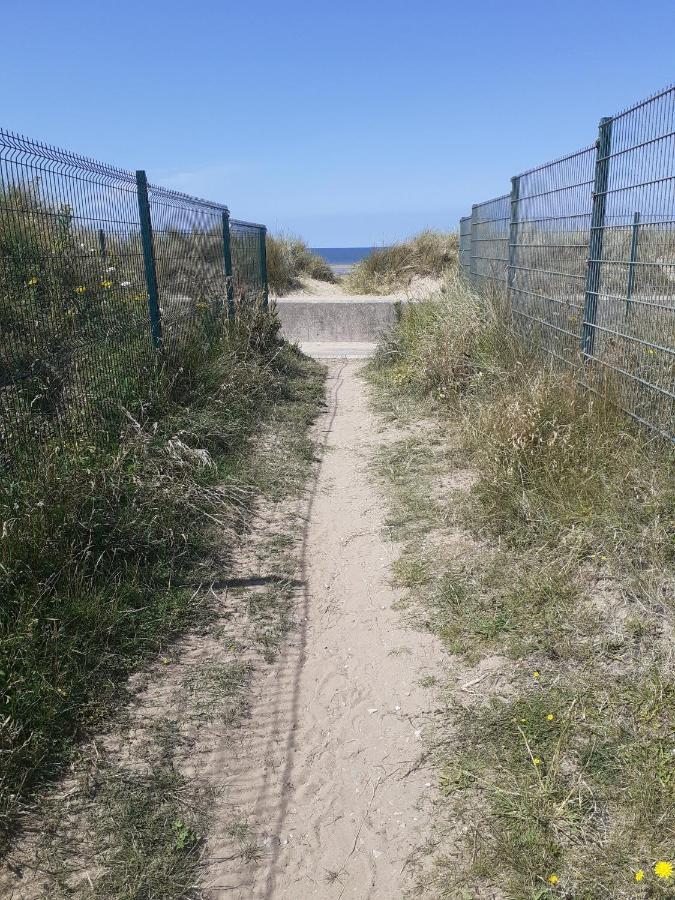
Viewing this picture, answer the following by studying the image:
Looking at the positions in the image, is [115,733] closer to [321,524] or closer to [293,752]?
[293,752]

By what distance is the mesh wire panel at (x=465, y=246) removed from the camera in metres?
12.3

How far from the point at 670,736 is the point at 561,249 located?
4.38 metres

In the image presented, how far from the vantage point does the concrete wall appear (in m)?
13.1

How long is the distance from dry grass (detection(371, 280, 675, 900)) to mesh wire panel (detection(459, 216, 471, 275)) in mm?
6892

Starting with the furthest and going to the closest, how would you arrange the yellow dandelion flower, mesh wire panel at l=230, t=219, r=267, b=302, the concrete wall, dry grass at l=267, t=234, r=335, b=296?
dry grass at l=267, t=234, r=335, b=296 < the concrete wall < mesh wire panel at l=230, t=219, r=267, b=302 < the yellow dandelion flower


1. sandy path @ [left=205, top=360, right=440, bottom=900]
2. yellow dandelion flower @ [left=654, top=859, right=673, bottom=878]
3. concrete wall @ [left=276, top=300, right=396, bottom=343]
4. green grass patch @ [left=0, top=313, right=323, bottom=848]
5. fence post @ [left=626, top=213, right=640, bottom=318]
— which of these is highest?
fence post @ [left=626, top=213, right=640, bottom=318]

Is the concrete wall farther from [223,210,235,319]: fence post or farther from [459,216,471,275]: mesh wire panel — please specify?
[223,210,235,319]: fence post

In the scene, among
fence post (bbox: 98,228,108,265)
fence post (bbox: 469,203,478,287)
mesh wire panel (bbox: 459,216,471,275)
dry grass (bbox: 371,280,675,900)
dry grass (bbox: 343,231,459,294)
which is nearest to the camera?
dry grass (bbox: 371,280,675,900)

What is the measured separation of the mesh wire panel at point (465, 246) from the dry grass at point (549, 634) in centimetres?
689

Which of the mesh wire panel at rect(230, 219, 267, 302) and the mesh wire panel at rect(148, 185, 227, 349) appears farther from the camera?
the mesh wire panel at rect(230, 219, 267, 302)

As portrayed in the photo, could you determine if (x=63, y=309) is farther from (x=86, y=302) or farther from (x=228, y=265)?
(x=228, y=265)

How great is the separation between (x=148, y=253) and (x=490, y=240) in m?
5.16

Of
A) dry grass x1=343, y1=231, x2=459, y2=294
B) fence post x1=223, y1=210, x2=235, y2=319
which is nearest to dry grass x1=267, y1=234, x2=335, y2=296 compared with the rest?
dry grass x1=343, y1=231, x2=459, y2=294

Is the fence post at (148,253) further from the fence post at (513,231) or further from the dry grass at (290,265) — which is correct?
the dry grass at (290,265)
